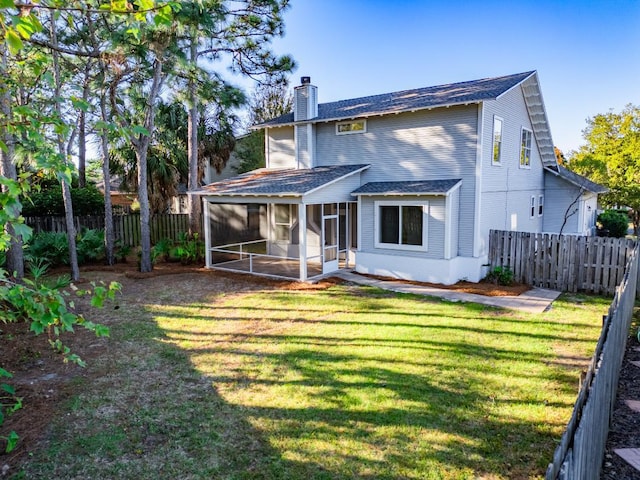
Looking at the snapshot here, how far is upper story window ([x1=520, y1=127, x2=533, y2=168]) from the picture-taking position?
53.2ft

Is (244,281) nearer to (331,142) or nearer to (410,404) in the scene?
(331,142)

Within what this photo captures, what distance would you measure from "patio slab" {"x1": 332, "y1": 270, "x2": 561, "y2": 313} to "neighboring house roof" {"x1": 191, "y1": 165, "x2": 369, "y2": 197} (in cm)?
329

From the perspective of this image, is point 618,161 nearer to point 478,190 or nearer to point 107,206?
point 478,190

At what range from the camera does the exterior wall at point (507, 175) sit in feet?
43.4

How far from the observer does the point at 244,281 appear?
44.1 ft

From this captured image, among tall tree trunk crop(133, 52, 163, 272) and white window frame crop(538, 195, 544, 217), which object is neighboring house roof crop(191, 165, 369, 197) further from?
white window frame crop(538, 195, 544, 217)

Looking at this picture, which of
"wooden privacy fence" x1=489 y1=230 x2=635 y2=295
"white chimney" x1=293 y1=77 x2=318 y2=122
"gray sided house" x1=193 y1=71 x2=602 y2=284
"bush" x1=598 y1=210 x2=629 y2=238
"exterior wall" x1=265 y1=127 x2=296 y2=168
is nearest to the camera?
"wooden privacy fence" x1=489 y1=230 x2=635 y2=295

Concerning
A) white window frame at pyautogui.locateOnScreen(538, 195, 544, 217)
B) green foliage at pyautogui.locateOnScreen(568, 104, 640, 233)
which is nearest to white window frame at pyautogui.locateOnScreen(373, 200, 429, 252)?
white window frame at pyautogui.locateOnScreen(538, 195, 544, 217)

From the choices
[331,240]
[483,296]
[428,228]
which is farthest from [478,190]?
[331,240]

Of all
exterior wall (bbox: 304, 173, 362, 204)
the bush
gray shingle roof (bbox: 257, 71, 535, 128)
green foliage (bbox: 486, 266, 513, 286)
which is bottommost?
green foliage (bbox: 486, 266, 513, 286)

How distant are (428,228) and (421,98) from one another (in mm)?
4941

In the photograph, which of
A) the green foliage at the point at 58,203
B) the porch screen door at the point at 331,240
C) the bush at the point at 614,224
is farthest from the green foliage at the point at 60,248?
the bush at the point at 614,224

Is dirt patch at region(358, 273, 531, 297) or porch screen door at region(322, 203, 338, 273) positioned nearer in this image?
dirt patch at region(358, 273, 531, 297)

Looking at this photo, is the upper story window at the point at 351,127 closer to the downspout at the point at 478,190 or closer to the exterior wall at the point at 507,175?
the downspout at the point at 478,190
